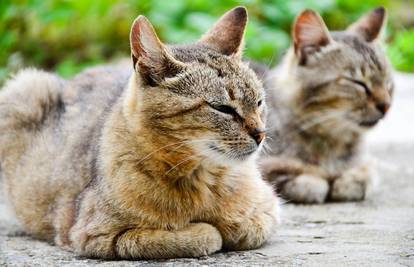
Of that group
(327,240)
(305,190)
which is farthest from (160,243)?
(305,190)

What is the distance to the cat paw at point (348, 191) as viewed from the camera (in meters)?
6.32

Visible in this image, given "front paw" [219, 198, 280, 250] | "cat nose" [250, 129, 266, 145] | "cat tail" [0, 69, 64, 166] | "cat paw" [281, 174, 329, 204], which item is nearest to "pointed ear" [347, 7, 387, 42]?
"cat paw" [281, 174, 329, 204]

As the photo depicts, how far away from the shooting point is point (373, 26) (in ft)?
22.5

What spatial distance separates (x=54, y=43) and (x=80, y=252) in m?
6.03

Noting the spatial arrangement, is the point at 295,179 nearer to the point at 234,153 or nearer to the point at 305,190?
the point at 305,190

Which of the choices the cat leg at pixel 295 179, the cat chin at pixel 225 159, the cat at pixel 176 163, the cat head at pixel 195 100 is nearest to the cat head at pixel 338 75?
the cat leg at pixel 295 179

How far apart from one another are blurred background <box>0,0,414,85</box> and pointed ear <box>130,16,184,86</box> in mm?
4585

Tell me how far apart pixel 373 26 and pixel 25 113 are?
9.95 ft

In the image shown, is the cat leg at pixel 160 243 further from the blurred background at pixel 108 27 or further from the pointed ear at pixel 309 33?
the blurred background at pixel 108 27

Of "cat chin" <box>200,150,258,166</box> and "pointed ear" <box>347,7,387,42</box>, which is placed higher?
"pointed ear" <box>347,7,387,42</box>

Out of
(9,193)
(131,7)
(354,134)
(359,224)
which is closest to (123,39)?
(131,7)

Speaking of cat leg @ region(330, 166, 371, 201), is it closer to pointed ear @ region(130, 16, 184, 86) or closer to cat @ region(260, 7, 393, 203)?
cat @ region(260, 7, 393, 203)

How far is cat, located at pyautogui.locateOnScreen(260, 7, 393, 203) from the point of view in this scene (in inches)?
251

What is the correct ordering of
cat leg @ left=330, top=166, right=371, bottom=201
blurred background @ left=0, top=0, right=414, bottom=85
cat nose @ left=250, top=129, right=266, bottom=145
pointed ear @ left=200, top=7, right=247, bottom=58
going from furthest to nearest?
blurred background @ left=0, top=0, right=414, bottom=85, cat leg @ left=330, top=166, right=371, bottom=201, pointed ear @ left=200, top=7, right=247, bottom=58, cat nose @ left=250, top=129, right=266, bottom=145
